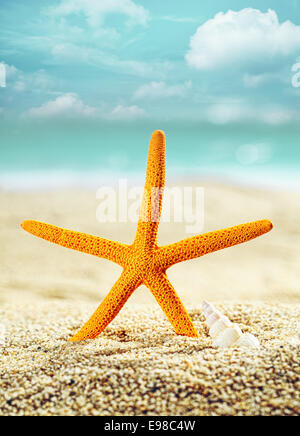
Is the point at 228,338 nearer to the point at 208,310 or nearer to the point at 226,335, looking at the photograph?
the point at 226,335

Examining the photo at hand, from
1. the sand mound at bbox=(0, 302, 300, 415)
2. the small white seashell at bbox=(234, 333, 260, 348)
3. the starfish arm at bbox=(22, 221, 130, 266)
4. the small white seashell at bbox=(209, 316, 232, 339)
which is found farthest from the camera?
the starfish arm at bbox=(22, 221, 130, 266)

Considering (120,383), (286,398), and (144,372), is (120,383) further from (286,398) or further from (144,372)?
(286,398)

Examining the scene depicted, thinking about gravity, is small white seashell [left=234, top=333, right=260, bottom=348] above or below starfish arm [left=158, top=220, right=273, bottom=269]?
below

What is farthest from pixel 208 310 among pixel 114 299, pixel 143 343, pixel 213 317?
pixel 114 299

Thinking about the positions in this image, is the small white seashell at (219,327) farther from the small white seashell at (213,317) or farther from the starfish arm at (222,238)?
the starfish arm at (222,238)

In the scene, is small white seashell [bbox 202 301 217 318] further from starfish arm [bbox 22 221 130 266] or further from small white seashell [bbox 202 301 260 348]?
starfish arm [bbox 22 221 130 266]

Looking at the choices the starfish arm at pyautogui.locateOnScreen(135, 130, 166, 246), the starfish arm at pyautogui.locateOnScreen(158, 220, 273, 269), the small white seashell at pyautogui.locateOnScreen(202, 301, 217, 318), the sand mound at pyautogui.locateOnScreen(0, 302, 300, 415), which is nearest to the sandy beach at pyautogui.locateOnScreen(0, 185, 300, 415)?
the sand mound at pyautogui.locateOnScreen(0, 302, 300, 415)

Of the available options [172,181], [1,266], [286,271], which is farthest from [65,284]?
[172,181]
